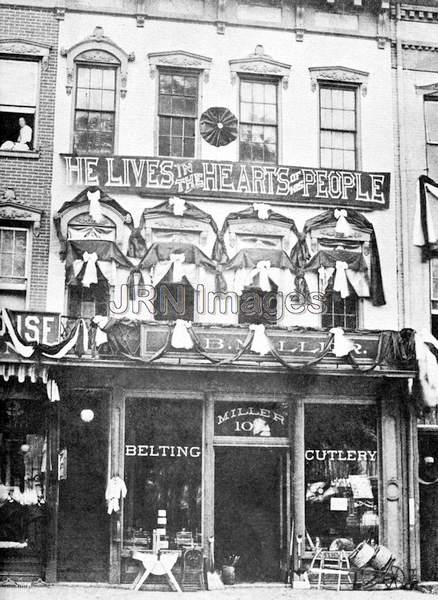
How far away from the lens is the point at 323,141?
62.1 feet

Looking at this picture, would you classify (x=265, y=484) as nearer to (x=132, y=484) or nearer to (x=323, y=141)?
(x=132, y=484)

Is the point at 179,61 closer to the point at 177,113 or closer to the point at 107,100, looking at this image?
the point at 177,113

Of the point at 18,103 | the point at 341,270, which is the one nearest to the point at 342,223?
the point at 341,270

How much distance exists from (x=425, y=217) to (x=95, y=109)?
7.07m

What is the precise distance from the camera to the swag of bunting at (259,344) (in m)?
16.5

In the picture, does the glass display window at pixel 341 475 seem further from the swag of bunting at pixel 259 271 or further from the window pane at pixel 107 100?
the window pane at pixel 107 100

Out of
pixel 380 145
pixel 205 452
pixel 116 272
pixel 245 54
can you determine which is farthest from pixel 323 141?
pixel 205 452

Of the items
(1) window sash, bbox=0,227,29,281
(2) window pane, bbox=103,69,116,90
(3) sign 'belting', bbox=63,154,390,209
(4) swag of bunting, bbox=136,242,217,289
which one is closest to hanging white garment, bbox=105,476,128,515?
(4) swag of bunting, bbox=136,242,217,289

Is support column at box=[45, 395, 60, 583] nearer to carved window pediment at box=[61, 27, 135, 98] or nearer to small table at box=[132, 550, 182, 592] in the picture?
small table at box=[132, 550, 182, 592]

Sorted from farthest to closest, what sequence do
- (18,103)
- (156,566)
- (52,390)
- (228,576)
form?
(18,103)
(228,576)
(156,566)
(52,390)

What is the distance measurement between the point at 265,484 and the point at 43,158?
7713 millimetres

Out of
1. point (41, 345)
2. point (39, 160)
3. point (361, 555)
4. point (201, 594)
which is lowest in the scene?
Answer: point (201, 594)

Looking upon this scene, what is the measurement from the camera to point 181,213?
17.9 metres

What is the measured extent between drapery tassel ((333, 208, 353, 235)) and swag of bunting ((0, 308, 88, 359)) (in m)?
5.64
